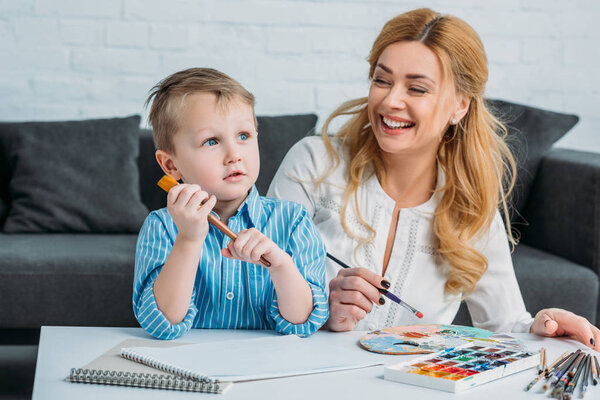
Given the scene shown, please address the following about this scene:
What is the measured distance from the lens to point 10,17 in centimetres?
279

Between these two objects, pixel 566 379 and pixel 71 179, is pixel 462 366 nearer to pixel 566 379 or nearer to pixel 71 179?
pixel 566 379

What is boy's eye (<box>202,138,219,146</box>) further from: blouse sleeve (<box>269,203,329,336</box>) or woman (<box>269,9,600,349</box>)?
woman (<box>269,9,600,349</box>)

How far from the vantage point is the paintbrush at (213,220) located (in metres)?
0.97

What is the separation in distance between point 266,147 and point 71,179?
0.64 meters

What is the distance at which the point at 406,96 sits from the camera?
1.49m

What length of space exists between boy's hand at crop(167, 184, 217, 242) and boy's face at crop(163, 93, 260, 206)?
107 millimetres

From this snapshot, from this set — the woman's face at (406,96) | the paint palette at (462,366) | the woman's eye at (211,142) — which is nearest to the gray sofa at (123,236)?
the woman's face at (406,96)

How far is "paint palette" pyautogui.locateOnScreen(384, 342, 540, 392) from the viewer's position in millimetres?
851

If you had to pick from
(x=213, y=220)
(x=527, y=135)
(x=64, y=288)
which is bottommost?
(x=64, y=288)

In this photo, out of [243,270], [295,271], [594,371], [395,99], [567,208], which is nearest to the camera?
[594,371]

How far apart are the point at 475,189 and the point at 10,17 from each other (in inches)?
77.7

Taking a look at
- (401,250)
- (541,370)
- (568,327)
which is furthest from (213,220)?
(401,250)

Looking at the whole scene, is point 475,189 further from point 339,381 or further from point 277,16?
point 277,16

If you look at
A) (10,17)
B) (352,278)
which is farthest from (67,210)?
(352,278)
